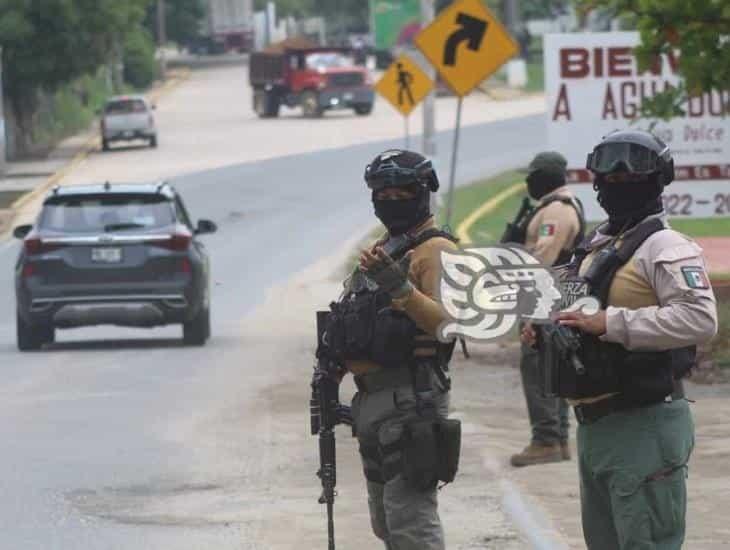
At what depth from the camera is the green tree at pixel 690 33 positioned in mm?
16359

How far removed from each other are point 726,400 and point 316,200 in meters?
34.1

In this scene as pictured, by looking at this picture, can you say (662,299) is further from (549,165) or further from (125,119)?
(125,119)

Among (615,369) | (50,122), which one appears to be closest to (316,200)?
(50,122)

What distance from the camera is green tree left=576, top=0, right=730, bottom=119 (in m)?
16.4

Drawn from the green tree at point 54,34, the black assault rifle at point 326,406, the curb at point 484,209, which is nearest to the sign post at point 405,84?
the curb at point 484,209

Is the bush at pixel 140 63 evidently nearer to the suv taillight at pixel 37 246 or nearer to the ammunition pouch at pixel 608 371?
the suv taillight at pixel 37 246

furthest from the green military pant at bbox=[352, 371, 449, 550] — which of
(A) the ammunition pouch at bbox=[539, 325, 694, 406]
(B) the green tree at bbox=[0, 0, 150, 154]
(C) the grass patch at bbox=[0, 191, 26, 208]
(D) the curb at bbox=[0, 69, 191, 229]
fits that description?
(B) the green tree at bbox=[0, 0, 150, 154]

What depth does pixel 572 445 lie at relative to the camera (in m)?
13.4

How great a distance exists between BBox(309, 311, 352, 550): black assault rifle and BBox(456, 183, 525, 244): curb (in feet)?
87.5

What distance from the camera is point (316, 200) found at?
160 ft

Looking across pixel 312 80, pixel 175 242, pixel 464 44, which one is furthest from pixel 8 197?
pixel 464 44

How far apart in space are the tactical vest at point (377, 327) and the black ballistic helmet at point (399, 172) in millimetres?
191

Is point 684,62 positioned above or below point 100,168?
above

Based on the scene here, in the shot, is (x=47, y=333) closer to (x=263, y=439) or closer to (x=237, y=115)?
(x=263, y=439)
